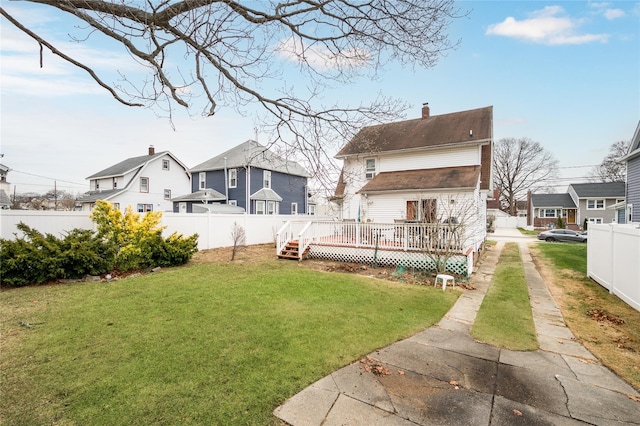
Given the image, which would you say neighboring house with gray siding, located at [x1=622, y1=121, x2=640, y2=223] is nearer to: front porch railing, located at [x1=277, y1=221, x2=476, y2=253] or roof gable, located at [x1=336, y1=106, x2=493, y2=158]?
roof gable, located at [x1=336, y1=106, x2=493, y2=158]

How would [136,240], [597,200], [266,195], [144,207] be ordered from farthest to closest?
1. [597,200]
2. [144,207]
3. [266,195]
4. [136,240]

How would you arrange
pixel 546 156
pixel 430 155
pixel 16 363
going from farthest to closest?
pixel 546 156 < pixel 430 155 < pixel 16 363

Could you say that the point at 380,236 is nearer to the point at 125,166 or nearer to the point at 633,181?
the point at 633,181

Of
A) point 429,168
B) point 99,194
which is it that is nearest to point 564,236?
point 429,168

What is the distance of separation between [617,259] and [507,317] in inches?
144

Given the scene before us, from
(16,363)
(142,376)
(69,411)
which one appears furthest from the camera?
(16,363)

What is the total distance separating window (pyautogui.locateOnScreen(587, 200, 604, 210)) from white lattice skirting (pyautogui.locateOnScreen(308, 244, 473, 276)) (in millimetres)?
41424

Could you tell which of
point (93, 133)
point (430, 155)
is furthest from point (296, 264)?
point (430, 155)

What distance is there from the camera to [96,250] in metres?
8.16

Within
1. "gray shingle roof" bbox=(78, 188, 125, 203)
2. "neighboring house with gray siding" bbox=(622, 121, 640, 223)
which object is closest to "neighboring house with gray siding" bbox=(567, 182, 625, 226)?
"neighboring house with gray siding" bbox=(622, 121, 640, 223)

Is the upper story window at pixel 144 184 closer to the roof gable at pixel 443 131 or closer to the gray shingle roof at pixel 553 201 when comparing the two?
the roof gable at pixel 443 131

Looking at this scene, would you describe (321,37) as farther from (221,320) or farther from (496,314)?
(496,314)

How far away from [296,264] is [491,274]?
698 cm

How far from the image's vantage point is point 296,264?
11.0 metres
